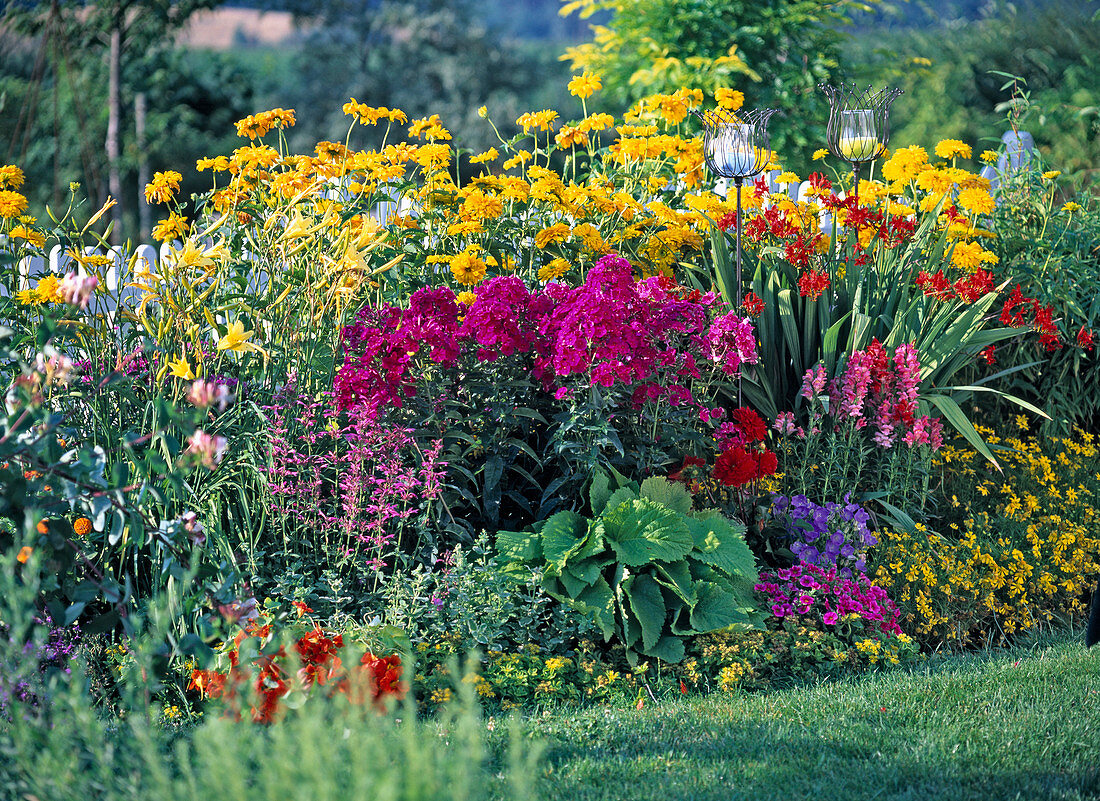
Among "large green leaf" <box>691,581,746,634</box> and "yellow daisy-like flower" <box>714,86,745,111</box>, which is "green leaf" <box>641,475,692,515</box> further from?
"yellow daisy-like flower" <box>714,86,745,111</box>

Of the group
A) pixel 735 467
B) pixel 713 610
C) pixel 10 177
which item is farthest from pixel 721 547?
pixel 10 177

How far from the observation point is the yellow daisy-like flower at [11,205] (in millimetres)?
3297

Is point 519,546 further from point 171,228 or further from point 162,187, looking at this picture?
point 162,187

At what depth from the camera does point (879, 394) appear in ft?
12.2

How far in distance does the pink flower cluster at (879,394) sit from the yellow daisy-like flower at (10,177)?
8.97ft

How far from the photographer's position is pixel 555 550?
3094 mm

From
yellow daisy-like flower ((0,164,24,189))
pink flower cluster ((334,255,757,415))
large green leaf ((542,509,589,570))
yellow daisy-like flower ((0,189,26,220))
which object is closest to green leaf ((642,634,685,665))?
large green leaf ((542,509,589,570))

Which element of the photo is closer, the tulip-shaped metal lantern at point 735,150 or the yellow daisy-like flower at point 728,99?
the tulip-shaped metal lantern at point 735,150

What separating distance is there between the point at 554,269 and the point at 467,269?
34 cm

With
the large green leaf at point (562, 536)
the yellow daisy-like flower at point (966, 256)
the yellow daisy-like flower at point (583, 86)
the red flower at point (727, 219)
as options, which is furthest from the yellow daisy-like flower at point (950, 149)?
the large green leaf at point (562, 536)

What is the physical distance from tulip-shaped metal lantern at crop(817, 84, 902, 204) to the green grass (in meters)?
2.39

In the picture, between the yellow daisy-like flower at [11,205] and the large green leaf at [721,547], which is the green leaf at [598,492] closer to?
the large green leaf at [721,547]

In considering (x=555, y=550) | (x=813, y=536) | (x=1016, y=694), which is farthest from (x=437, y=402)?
(x=1016, y=694)

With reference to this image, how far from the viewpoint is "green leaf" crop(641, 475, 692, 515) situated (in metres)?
3.29
